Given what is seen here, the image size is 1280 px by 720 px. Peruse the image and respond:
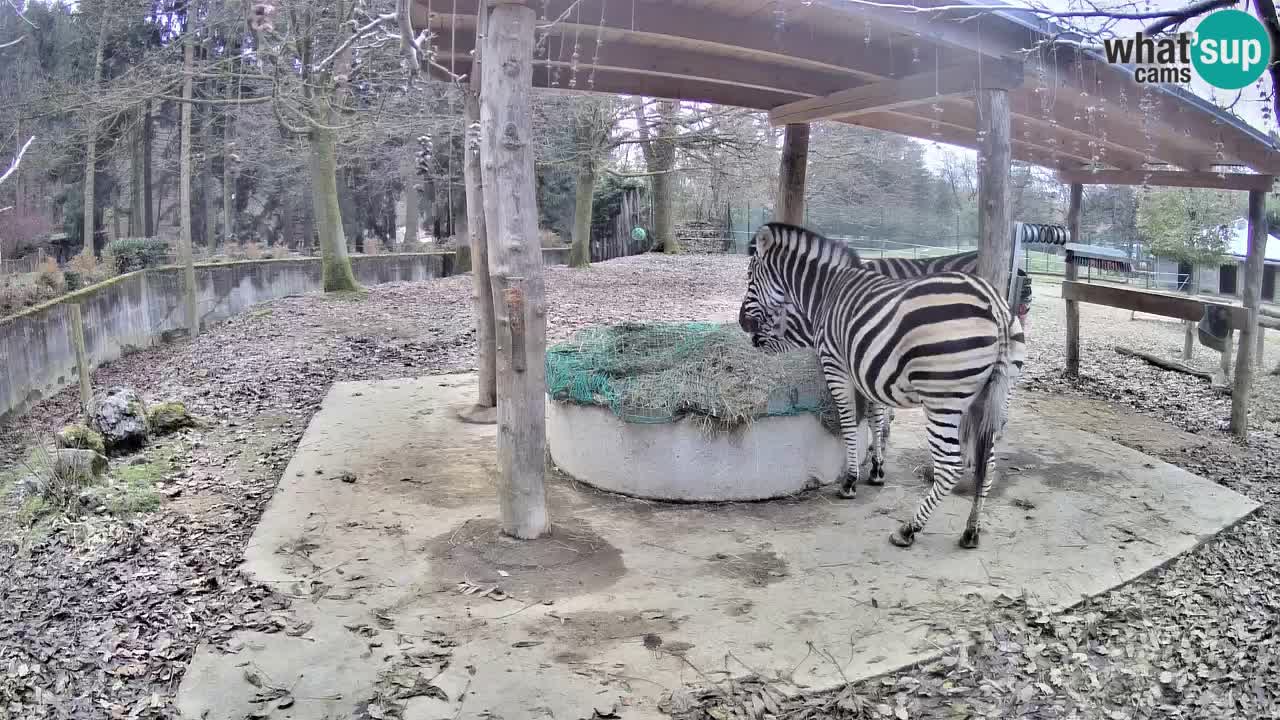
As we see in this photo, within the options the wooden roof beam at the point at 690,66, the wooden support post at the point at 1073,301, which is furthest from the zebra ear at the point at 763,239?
the wooden support post at the point at 1073,301

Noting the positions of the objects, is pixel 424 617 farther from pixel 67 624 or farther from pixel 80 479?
pixel 80 479

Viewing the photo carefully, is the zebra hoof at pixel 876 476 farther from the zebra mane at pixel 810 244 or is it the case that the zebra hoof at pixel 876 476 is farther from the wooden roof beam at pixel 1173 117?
the wooden roof beam at pixel 1173 117

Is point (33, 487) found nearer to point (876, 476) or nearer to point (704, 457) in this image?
point (704, 457)

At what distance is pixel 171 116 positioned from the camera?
27.0 metres

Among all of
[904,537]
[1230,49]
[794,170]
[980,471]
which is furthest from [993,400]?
[794,170]

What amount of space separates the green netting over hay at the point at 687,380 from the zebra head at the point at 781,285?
→ 17 cm

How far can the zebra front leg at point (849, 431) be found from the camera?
6.00 metres

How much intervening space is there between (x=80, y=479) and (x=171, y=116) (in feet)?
83.0

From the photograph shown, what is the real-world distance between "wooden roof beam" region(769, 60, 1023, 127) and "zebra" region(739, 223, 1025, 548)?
138cm

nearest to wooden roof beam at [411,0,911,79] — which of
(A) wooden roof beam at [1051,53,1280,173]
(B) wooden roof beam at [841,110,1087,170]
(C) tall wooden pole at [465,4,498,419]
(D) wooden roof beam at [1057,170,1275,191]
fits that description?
(C) tall wooden pole at [465,4,498,419]

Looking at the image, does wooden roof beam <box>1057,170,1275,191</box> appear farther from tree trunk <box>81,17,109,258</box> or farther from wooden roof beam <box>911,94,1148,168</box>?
tree trunk <box>81,17,109,258</box>

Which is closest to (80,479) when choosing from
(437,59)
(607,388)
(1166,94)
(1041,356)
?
(607,388)

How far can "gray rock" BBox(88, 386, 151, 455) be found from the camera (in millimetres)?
6797

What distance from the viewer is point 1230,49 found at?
468 cm
